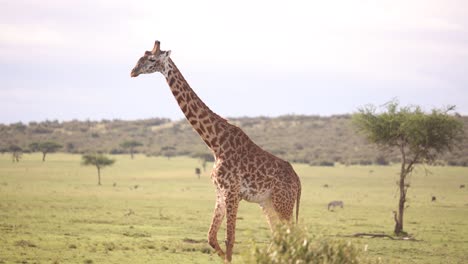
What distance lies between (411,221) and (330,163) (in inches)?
1860

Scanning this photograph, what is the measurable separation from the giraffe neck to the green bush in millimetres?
3541

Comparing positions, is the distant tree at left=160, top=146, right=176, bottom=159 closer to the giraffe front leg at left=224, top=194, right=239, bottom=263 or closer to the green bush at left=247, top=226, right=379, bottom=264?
the giraffe front leg at left=224, top=194, right=239, bottom=263

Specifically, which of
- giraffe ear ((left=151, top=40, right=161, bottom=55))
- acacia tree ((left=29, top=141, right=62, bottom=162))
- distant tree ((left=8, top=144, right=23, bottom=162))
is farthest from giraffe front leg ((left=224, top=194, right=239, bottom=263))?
acacia tree ((left=29, top=141, right=62, bottom=162))

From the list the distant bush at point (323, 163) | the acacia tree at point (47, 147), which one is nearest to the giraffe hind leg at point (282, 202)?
the distant bush at point (323, 163)

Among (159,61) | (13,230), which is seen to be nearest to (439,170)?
(13,230)

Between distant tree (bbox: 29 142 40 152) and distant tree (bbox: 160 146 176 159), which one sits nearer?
distant tree (bbox: 29 142 40 152)

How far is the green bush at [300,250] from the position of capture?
31.1 feet

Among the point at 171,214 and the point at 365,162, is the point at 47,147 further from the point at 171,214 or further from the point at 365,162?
the point at 171,214

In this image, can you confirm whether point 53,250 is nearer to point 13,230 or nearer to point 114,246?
point 114,246

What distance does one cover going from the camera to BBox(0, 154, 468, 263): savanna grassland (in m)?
21.2

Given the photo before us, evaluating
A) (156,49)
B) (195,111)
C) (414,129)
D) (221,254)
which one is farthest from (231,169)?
(414,129)

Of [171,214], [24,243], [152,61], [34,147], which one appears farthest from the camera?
[34,147]

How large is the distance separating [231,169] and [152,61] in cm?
214

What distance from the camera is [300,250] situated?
31.2 ft
